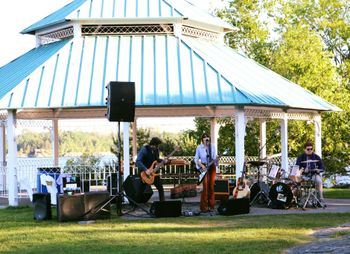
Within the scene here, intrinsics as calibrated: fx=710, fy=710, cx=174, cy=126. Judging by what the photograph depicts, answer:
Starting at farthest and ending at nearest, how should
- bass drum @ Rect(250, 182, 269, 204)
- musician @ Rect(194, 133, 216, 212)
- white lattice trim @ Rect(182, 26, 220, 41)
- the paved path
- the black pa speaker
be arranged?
white lattice trim @ Rect(182, 26, 220, 41), bass drum @ Rect(250, 182, 269, 204), musician @ Rect(194, 133, 216, 212), the black pa speaker, the paved path

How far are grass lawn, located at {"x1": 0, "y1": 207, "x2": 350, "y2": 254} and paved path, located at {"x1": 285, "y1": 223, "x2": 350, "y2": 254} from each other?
9.0 inches

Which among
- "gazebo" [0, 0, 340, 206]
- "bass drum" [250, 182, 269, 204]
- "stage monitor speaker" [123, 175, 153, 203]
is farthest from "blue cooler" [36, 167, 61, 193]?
"bass drum" [250, 182, 269, 204]

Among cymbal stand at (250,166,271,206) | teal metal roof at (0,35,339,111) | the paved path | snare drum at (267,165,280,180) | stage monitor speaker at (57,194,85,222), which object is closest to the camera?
the paved path

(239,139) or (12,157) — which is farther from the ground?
(239,139)

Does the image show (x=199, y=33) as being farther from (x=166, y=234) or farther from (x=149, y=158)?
(x=166, y=234)

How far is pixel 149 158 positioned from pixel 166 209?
49.0 inches

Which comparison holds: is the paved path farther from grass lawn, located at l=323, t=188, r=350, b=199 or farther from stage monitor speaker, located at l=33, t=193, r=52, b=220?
A: grass lawn, located at l=323, t=188, r=350, b=199

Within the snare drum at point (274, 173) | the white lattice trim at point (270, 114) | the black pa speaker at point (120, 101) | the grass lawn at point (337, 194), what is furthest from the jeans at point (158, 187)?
the grass lawn at point (337, 194)

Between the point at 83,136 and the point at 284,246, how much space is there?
38806 mm

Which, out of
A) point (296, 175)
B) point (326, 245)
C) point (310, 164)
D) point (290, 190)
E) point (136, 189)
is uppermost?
point (310, 164)

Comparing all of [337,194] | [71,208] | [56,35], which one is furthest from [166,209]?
[337,194]

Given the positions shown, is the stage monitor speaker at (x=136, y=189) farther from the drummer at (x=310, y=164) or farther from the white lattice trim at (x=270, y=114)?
the white lattice trim at (x=270, y=114)

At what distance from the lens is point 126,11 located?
65.8ft

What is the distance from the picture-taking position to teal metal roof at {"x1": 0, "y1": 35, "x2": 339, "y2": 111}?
17859mm
